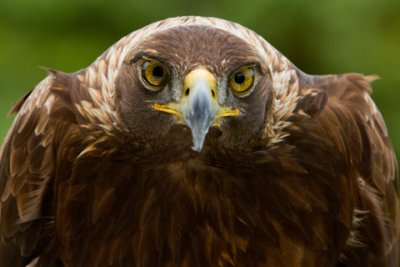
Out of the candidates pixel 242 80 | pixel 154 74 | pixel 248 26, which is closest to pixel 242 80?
pixel 242 80

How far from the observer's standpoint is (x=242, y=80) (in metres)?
5.61

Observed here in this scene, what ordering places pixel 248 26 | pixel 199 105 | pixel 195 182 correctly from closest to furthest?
pixel 199 105
pixel 195 182
pixel 248 26

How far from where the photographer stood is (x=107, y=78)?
618cm

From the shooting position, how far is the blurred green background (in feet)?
28.9

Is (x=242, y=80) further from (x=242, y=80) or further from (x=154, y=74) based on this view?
(x=154, y=74)

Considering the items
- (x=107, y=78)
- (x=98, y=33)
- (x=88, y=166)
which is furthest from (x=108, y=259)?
(x=98, y=33)

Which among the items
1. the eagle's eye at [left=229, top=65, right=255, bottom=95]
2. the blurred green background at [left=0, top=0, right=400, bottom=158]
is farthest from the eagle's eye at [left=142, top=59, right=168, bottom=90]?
the blurred green background at [left=0, top=0, right=400, bottom=158]

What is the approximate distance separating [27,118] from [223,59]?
1238mm

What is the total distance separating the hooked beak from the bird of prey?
1.54 feet

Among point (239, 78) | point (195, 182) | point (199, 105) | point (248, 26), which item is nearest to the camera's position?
point (199, 105)

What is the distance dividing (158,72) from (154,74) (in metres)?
0.02

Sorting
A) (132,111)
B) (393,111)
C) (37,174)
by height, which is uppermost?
(132,111)

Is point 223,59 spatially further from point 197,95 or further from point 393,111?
point 393,111

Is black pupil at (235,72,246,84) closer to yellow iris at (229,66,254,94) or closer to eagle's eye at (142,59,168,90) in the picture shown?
yellow iris at (229,66,254,94)
